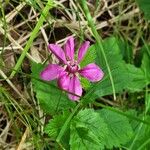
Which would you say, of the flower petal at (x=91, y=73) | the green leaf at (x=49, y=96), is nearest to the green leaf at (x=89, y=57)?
the flower petal at (x=91, y=73)

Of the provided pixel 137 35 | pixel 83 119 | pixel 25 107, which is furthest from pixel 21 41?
pixel 137 35

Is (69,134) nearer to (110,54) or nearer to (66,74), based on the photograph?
(66,74)

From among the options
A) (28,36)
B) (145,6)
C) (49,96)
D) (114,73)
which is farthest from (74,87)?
(145,6)

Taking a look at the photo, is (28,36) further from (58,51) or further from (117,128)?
(117,128)

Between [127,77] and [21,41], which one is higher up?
[21,41]

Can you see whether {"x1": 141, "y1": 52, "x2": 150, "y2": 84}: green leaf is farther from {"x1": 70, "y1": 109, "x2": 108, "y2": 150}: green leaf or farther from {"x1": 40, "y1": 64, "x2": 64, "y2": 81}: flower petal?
{"x1": 40, "y1": 64, "x2": 64, "y2": 81}: flower petal

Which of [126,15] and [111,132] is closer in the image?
[111,132]

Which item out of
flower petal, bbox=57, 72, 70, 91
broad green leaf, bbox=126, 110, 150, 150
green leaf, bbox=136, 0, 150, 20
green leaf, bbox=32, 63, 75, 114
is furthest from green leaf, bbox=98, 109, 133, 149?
green leaf, bbox=136, 0, 150, 20
